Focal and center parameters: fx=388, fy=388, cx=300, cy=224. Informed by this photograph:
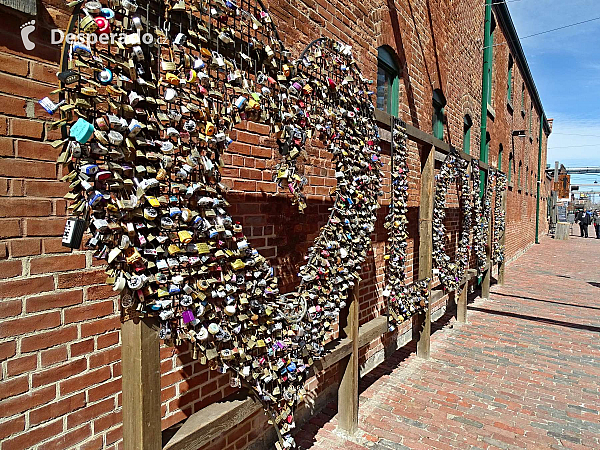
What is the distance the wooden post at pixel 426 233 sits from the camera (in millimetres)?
4961

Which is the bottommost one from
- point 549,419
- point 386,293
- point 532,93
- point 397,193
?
point 549,419

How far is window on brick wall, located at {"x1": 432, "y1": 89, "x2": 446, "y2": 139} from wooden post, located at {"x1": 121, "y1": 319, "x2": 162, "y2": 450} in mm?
6113

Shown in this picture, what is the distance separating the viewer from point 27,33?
5.04 ft

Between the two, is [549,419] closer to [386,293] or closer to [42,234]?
[386,293]

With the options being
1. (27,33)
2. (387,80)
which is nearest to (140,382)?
(27,33)

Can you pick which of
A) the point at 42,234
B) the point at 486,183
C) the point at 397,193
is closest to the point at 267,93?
the point at 42,234

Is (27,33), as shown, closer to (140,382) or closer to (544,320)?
(140,382)

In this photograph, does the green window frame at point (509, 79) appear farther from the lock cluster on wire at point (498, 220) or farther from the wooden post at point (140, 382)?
the wooden post at point (140, 382)

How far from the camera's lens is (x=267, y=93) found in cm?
212

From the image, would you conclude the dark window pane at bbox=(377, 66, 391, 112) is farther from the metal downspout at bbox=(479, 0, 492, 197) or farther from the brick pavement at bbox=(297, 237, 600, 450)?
the metal downspout at bbox=(479, 0, 492, 197)

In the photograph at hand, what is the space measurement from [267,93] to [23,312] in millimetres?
1523

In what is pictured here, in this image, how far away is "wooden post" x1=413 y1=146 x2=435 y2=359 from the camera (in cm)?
496

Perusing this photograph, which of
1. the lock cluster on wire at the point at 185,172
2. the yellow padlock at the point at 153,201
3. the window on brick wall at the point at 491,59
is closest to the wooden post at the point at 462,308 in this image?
the lock cluster on wire at the point at 185,172

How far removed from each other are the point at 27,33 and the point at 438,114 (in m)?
6.30
